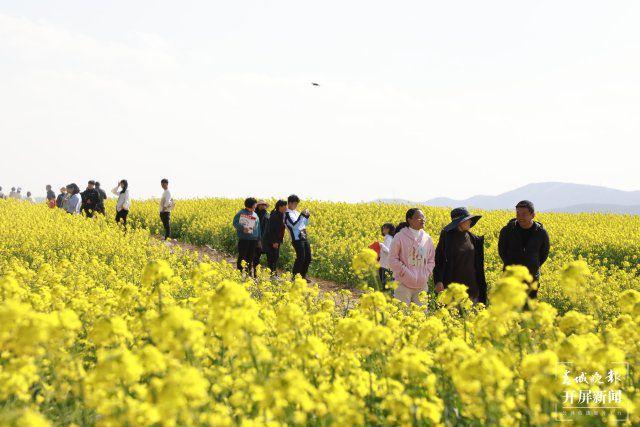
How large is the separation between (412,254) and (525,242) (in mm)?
1470

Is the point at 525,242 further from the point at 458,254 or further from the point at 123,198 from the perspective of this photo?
the point at 123,198

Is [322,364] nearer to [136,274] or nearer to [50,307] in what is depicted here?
[50,307]

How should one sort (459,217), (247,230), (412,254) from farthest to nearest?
(247,230), (412,254), (459,217)

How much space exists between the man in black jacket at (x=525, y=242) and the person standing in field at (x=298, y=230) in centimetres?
493

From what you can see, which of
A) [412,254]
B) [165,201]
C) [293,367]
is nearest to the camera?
[293,367]

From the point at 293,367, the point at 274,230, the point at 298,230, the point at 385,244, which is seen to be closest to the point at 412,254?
the point at 385,244

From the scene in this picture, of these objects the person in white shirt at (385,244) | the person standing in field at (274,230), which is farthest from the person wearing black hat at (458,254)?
the person standing in field at (274,230)

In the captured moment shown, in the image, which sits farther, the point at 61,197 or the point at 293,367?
the point at 61,197

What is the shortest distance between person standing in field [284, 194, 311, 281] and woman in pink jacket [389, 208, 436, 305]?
4.12 meters

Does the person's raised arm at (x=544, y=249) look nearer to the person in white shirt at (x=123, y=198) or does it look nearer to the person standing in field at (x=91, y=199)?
the person in white shirt at (x=123, y=198)

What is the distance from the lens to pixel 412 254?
7465mm

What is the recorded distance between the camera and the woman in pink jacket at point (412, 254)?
24.3 feet

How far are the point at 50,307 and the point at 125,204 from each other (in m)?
12.0

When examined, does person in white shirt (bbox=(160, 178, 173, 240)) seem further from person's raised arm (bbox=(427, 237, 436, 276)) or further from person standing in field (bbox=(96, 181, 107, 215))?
person's raised arm (bbox=(427, 237, 436, 276))
